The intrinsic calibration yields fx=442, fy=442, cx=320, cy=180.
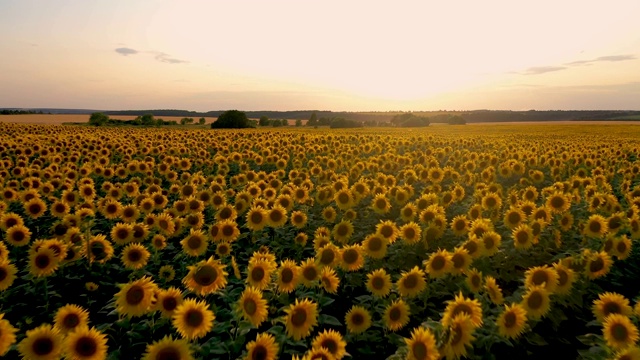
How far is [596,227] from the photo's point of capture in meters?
7.38

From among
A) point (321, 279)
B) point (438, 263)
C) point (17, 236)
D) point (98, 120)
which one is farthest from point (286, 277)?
point (98, 120)

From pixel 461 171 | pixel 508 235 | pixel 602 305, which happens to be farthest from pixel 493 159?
pixel 602 305

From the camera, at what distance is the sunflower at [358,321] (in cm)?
501

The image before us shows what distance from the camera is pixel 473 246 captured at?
20.2ft

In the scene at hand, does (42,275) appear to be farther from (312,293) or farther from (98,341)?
(312,293)

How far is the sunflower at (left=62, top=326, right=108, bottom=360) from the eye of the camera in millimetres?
3823

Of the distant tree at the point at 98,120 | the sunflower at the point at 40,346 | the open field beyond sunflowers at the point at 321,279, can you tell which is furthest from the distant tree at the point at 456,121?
the sunflower at the point at 40,346

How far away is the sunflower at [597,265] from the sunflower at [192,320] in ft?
16.0

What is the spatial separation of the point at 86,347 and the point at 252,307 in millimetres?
1532

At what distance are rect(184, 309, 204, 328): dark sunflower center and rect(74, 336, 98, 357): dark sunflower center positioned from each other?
794mm

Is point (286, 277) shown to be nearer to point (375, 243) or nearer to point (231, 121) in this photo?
point (375, 243)

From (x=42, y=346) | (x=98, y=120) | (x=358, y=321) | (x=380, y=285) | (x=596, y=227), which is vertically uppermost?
(x=98, y=120)

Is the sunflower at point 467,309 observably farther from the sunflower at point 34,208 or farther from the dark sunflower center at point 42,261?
the sunflower at point 34,208

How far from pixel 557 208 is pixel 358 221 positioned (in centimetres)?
412
